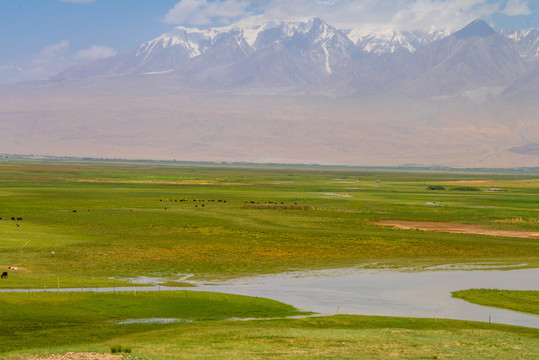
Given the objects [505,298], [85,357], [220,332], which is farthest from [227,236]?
[85,357]

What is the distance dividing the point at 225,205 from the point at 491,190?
202 feet

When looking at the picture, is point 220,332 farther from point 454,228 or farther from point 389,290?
point 454,228

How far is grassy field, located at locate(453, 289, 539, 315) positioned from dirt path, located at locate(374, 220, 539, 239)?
27.0 meters

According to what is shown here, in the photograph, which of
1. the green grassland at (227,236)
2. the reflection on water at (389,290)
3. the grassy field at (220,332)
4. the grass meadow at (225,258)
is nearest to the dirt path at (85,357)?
the grassy field at (220,332)

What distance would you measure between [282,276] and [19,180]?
10140cm

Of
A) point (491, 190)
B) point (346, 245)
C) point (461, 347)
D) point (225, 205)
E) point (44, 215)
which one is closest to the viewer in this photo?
point (461, 347)

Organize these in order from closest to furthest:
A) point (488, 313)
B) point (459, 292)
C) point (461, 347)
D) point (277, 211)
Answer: point (461, 347), point (488, 313), point (459, 292), point (277, 211)

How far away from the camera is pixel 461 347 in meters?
25.9

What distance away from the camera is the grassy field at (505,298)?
34562mm

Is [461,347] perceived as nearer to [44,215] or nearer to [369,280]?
[369,280]

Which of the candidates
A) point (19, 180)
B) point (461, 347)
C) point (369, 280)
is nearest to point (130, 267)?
point (369, 280)

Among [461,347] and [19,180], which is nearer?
[461,347]

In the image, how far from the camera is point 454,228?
223 feet

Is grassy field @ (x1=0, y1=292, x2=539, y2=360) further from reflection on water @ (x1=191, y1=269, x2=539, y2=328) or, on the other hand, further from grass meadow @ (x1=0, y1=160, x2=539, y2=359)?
reflection on water @ (x1=191, y1=269, x2=539, y2=328)
